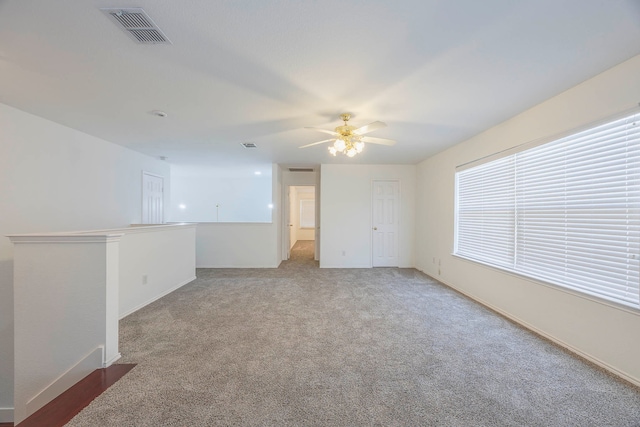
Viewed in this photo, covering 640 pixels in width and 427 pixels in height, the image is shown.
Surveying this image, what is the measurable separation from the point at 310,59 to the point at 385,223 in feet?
14.6

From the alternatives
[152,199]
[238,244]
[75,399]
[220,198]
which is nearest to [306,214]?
[220,198]

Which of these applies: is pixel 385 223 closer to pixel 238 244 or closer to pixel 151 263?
pixel 238 244

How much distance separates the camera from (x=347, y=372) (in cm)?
193

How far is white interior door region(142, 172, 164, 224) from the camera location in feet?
16.4

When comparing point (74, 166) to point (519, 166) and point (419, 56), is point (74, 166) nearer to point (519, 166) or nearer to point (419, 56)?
point (419, 56)

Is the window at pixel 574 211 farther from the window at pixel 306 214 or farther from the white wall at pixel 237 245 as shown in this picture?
the window at pixel 306 214

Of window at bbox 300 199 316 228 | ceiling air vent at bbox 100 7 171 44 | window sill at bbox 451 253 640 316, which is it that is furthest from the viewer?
window at bbox 300 199 316 228

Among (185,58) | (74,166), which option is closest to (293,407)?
(185,58)

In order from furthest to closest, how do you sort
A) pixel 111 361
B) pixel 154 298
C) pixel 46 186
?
1. pixel 154 298
2. pixel 46 186
3. pixel 111 361

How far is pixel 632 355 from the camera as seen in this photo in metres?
1.80

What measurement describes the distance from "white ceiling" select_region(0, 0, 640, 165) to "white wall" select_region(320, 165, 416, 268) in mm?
2603

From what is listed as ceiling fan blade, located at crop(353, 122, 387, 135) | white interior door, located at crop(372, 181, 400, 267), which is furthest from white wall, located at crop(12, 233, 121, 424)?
white interior door, located at crop(372, 181, 400, 267)

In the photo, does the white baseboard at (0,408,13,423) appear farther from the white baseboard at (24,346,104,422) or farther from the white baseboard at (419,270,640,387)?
the white baseboard at (419,270,640,387)

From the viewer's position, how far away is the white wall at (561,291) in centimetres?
185
